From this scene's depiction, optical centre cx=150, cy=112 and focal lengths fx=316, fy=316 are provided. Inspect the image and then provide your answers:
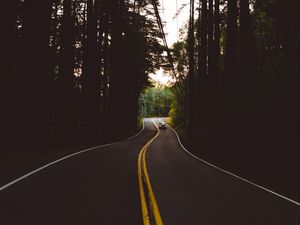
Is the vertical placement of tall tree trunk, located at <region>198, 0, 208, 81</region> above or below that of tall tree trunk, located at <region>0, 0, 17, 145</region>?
above

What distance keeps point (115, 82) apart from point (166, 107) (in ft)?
362

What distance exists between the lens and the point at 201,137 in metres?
24.9

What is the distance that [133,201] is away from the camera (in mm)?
7426

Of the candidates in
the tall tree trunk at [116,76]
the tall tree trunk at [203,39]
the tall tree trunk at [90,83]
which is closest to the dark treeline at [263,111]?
the tall tree trunk at [203,39]

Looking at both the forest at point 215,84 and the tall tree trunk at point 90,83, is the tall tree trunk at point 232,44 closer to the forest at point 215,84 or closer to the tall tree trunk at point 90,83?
the forest at point 215,84

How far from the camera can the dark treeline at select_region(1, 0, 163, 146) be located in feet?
51.1

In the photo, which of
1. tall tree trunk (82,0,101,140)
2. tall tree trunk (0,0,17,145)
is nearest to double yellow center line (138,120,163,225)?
tall tree trunk (0,0,17,145)

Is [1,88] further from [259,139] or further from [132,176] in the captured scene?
[259,139]

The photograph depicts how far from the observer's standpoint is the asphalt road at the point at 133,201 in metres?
6.01

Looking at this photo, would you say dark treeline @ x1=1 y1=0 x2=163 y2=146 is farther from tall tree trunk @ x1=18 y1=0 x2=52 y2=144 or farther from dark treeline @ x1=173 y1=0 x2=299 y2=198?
dark treeline @ x1=173 y1=0 x2=299 y2=198

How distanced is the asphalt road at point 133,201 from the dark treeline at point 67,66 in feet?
19.8

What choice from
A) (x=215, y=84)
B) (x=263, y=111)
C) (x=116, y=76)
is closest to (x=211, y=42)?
(x=215, y=84)

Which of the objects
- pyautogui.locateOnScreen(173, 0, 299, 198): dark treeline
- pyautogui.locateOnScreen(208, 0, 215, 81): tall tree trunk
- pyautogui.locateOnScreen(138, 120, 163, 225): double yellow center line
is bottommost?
pyautogui.locateOnScreen(138, 120, 163, 225): double yellow center line

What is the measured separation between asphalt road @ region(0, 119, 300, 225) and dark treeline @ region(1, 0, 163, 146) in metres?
6.03
